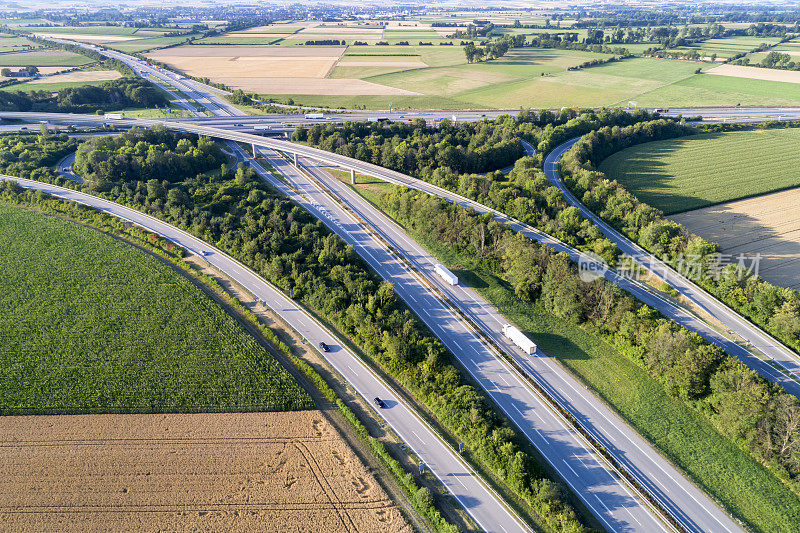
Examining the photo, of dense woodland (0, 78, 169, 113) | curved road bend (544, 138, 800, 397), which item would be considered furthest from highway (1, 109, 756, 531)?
dense woodland (0, 78, 169, 113)

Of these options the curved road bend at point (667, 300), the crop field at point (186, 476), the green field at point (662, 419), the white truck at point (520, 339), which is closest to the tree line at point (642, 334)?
the green field at point (662, 419)

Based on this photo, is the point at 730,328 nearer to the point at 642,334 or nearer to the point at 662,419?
the point at 642,334

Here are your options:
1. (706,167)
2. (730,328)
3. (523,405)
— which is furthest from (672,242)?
(706,167)

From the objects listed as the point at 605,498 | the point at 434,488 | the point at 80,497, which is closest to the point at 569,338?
the point at 605,498

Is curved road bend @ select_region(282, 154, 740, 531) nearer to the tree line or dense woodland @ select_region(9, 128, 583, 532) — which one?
dense woodland @ select_region(9, 128, 583, 532)

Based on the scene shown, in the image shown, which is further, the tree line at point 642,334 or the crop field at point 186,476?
the tree line at point 642,334

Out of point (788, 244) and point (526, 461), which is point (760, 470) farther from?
point (788, 244)

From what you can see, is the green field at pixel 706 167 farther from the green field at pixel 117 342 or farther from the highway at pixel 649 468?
the green field at pixel 117 342
